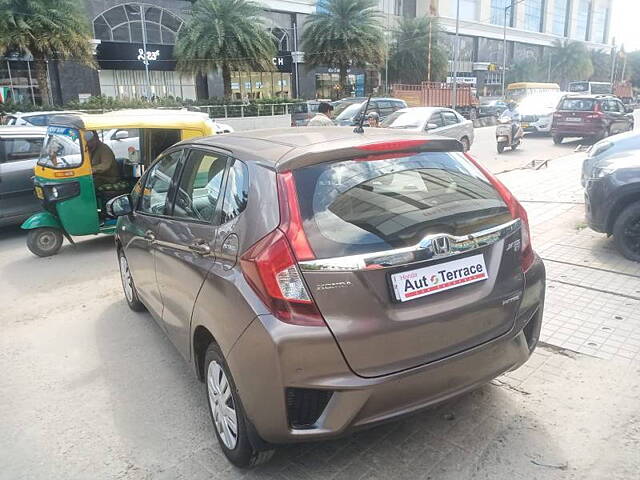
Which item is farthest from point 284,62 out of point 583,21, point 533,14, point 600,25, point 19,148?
point 600,25

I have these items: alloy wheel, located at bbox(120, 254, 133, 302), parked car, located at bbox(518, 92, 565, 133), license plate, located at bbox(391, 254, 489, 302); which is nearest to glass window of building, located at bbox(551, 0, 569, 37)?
parked car, located at bbox(518, 92, 565, 133)

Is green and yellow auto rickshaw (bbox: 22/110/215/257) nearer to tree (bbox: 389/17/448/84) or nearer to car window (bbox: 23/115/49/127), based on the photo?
car window (bbox: 23/115/49/127)

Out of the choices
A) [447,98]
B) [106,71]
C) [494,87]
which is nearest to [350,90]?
[447,98]

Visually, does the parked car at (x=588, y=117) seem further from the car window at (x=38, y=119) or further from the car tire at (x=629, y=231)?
the car window at (x=38, y=119)

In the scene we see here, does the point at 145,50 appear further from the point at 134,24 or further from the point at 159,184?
the point at 159,184

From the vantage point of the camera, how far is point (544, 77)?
65.8 metres

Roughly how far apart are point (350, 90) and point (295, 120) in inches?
836

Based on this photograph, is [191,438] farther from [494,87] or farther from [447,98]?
[494,87]

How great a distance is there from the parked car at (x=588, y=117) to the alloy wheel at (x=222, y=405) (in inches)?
692

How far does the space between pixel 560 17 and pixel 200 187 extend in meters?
87.9

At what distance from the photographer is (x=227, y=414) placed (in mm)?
2744

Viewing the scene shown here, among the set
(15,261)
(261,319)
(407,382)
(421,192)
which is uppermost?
(421,192)

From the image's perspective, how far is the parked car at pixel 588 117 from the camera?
17.2 m

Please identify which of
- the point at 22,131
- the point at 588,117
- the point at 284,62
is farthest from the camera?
the point at 284,62
